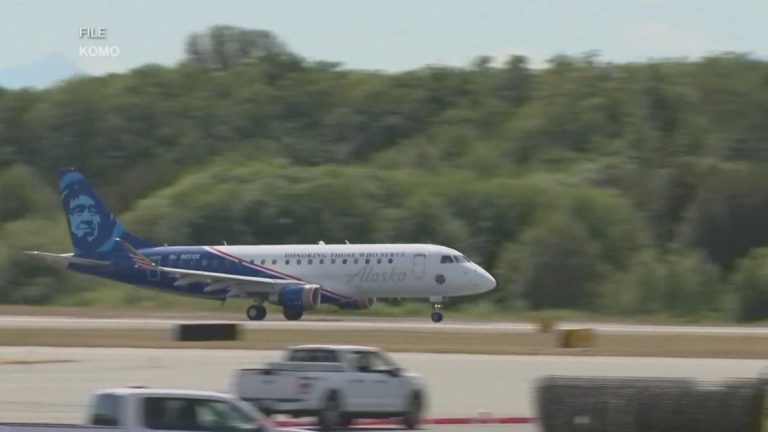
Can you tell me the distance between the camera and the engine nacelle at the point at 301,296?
65938 mm

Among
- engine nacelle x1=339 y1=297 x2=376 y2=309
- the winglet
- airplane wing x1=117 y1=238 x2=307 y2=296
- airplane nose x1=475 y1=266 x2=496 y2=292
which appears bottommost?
engine nacelle x1=339 y1=297 x2=376 y2=309

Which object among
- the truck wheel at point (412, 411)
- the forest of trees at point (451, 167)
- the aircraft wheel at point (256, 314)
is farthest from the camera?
the forest of trees at point (451, 167)

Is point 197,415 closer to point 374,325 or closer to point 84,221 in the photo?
point 374,325

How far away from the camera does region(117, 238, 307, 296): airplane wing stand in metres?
67.7

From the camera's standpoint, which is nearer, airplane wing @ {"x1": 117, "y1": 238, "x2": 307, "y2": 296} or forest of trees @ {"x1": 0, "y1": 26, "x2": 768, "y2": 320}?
airplane wing @ {"x1": 117, "y1": 238, "x2": 307, "y2": 296}

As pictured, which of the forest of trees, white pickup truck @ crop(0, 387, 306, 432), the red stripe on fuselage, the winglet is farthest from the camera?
the forest of trees

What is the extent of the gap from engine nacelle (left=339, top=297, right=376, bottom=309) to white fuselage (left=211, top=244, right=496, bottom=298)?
1.99 feet

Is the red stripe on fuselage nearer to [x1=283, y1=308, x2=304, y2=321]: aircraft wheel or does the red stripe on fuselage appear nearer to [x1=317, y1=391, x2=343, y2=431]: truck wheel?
[x1=283, y1=308, x2=304, y2=321]: aircraft wheel

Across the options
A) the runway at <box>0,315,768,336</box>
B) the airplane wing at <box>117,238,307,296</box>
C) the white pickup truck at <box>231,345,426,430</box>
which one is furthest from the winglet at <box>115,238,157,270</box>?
the white pickup truck at <box>231,345,426,430</box>

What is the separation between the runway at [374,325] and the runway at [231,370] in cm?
1433

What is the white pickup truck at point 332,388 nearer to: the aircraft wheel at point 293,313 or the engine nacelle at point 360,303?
the aircraft wheel at point 293,313

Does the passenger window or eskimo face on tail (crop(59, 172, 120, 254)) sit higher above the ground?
eskimo face on tail (crop(59, 172, 120, 254))

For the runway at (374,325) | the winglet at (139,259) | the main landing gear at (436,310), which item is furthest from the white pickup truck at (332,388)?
the winglet at (139,259)

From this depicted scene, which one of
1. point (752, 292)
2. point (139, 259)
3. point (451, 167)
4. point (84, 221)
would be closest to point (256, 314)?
point (139, 259)
